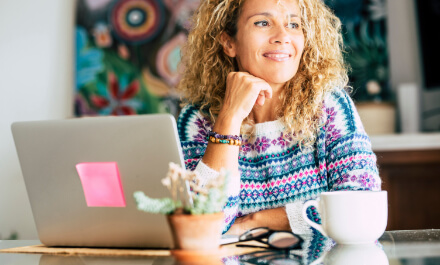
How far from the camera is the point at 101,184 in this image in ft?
3.19

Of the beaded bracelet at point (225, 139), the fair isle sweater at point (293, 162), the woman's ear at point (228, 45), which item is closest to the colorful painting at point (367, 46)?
the woman's ear at point (228, 45)

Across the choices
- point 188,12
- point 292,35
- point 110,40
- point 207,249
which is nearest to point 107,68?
point 110,40

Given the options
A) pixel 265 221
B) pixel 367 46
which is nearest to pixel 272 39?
pixel 265 221

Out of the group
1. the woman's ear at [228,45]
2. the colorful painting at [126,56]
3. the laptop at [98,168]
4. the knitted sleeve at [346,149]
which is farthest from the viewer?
the colorful painting at [126,56]

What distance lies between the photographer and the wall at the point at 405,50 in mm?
3125

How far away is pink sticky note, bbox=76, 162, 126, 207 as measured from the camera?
0.97 m

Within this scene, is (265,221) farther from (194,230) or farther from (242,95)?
(194,230)

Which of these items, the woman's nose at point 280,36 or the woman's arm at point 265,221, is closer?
the woman's arm at point 265,221

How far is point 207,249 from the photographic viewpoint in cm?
86

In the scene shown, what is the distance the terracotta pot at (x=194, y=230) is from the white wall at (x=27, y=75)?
8.73ft

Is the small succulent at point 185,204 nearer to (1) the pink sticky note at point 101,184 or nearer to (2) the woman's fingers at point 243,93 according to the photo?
(1) the pink sticky note at point 101,184

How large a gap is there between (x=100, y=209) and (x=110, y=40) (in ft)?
8.05

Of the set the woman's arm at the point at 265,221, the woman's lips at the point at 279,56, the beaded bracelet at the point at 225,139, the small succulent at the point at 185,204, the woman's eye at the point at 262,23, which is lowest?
the woman's arm at the point at 265,221

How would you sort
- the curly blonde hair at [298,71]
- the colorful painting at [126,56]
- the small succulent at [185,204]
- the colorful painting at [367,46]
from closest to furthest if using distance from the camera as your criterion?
the small succulent at [185,204], the curly blonde hair at [298,71], the colorful painting at [367,46], the colorful painting at [126,56]
